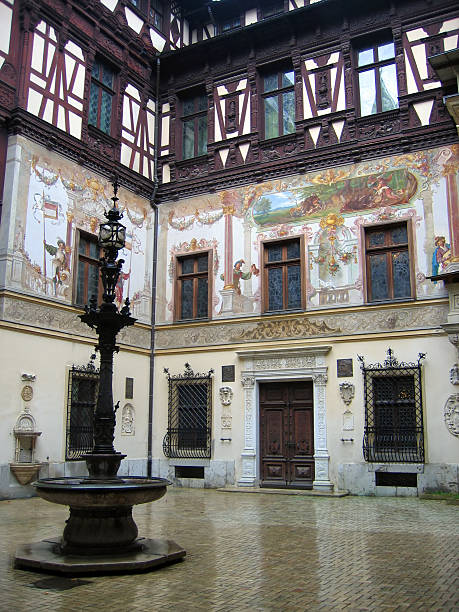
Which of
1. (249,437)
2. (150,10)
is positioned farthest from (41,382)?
(150,10)

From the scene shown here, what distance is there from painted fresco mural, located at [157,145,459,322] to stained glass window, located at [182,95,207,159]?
1685mm

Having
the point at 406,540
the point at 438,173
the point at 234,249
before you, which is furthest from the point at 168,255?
the point at 406,540

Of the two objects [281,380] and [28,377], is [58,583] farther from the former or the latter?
[281,380]

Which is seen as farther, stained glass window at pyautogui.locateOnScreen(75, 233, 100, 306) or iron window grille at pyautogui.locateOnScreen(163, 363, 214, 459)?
iron window grille at pyautogui.locateOnScreen(163, 363, 214, 459)

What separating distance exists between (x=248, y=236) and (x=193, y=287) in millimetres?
2156

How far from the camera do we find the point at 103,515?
7.22 meters

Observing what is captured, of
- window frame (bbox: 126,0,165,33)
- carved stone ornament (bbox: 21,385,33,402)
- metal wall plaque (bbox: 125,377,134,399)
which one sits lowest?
carved stone ornament (bbox: 21,385,33,402)

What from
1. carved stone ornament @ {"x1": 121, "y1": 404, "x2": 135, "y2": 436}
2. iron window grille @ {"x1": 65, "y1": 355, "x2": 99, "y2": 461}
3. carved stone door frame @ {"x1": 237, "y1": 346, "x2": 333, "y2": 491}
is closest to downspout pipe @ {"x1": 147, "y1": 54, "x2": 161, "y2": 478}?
carved stone ornament @ {"x1": 121, "y1": 404, "x2": 135, "y2": 436}

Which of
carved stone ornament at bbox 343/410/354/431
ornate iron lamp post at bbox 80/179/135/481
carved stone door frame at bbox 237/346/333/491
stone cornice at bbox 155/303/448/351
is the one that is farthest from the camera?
carved stone door frame at bbox 237/346/333/491

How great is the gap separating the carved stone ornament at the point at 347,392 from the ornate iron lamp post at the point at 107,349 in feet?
25.8

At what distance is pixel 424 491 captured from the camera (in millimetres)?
13609

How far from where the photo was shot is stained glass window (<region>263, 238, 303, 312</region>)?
16250mm

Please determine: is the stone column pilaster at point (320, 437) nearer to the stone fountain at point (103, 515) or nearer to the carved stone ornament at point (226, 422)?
the carved stone ornament at point (226, 422)

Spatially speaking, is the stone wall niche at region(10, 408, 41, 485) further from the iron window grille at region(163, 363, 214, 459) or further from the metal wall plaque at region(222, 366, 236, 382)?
the metal wall plaque at region(222, 366, 236, 382)
